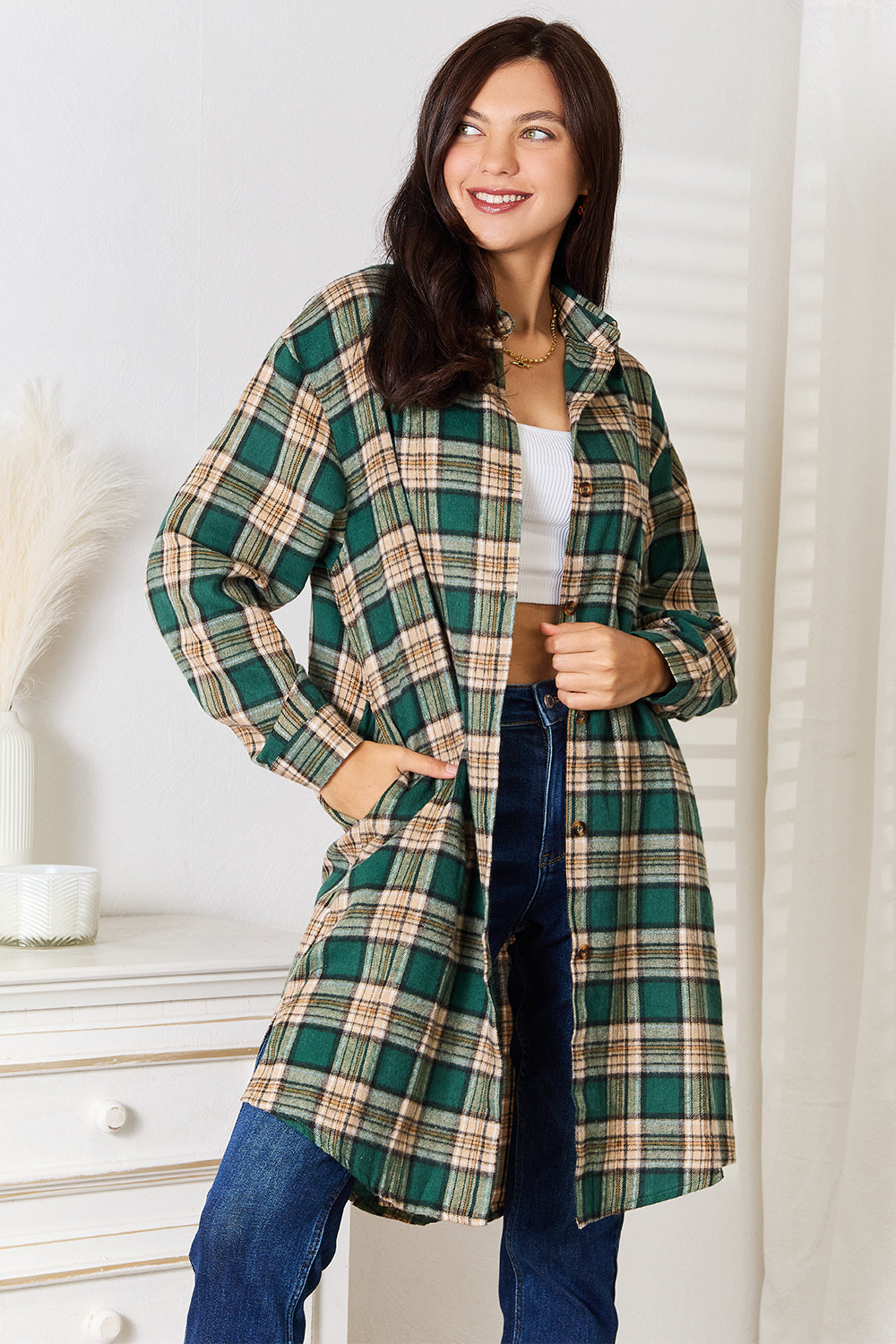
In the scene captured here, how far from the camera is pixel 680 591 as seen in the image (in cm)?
147

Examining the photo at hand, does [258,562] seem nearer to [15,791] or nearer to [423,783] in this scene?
[423,783]

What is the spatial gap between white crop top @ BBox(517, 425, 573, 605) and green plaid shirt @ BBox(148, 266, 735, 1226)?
19mm

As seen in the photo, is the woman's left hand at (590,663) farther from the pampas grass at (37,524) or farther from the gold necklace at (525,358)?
the pampas grass at (37,524)

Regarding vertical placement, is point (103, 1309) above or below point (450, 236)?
below

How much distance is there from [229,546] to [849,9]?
4.28 ft

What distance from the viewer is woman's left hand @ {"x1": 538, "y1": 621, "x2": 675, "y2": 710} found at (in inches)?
47.3

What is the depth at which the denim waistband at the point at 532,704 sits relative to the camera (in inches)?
47.2

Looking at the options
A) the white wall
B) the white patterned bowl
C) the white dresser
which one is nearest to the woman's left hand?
the white dresser

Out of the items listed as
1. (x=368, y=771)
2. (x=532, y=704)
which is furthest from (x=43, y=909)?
(x=532, y=704)

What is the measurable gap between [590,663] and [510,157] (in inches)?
18.8

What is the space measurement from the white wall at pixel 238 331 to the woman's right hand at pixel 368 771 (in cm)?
69

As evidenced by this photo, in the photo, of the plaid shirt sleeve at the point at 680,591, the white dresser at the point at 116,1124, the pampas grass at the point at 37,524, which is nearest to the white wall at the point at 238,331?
the pampas grass at the point at 37,524

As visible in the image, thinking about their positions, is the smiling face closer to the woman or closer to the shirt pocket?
the woman

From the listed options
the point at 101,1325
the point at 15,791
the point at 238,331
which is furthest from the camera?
the point at 238,331
